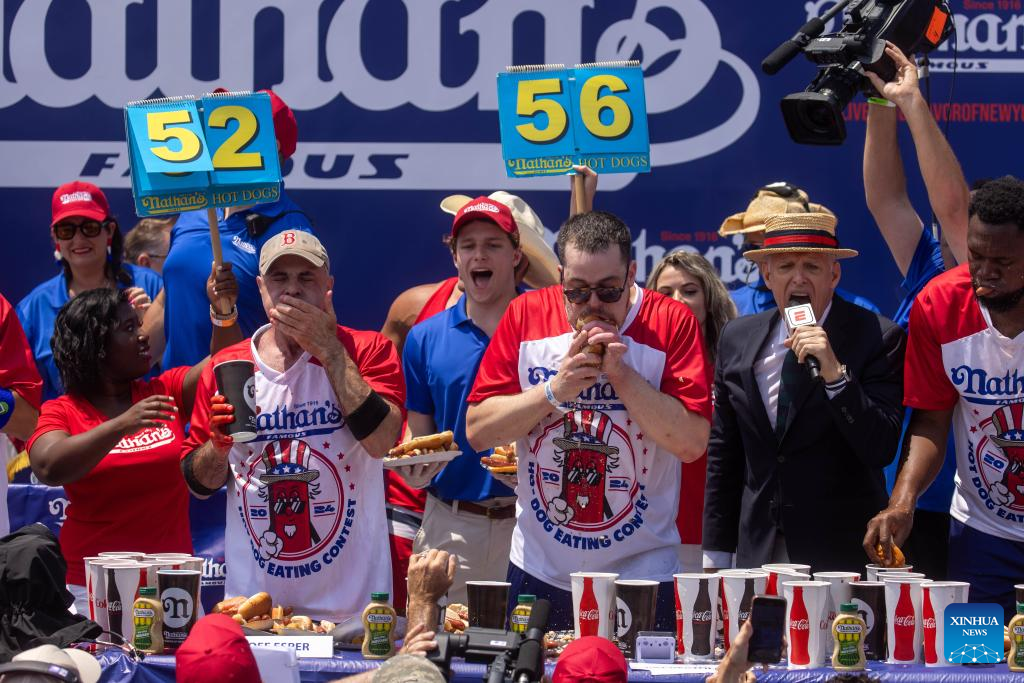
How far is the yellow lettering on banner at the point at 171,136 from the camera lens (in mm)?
4977

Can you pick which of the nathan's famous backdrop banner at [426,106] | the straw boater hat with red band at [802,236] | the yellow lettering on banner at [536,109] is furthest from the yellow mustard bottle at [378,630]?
the nathan's famous backdrop banner at [426,106]

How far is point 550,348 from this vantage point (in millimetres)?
4188

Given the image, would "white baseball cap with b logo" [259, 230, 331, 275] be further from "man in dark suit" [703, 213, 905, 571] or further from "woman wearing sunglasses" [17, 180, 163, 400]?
"woman wearing sunglasses" [17, 180, 163, 400]

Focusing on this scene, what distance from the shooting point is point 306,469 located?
13.7 ft

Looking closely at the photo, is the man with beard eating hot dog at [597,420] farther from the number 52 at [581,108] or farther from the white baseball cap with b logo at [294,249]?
the number 52 at [581,108]

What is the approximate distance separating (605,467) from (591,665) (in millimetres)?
1303

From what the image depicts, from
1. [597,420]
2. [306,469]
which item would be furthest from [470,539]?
[597,420]

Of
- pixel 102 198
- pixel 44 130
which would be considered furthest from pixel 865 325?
pixel 44 130

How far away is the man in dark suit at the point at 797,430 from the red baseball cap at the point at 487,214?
94cm

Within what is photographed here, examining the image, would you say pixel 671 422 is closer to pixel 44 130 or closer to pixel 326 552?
pixel 326 552

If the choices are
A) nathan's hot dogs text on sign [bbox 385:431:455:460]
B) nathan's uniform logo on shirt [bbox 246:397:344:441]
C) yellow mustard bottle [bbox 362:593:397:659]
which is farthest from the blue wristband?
yellow mustard bottle [bbox 362:593:397:659]

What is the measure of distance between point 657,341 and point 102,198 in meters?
3.03

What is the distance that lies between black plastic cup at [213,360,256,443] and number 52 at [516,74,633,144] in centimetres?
147

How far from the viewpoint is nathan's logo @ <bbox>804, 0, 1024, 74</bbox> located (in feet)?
21.3
